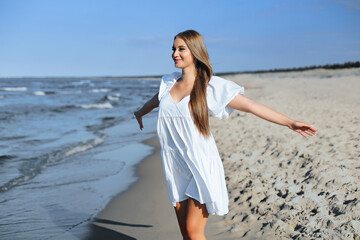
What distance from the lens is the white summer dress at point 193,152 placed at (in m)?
2.28

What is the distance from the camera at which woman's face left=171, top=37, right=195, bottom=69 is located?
7.80 ft

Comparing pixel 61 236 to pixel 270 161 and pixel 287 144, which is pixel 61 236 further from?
pixel 287 144

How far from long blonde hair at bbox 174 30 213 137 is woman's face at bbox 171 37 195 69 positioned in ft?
0.09

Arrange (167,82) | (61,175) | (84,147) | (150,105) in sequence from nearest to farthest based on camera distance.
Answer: (167,82) < (150,105) < (61,175) < (84,147)

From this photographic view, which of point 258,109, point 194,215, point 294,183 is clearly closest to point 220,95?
point 258,109

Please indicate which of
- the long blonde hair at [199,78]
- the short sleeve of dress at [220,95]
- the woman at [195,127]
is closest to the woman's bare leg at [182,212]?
the woman at [195,127]

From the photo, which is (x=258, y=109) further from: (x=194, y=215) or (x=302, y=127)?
(x=194, y=215)

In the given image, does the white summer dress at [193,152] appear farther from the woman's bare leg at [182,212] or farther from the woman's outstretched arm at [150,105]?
the woman's outstretched arm at [150,105]

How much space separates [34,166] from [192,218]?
5.61 meters

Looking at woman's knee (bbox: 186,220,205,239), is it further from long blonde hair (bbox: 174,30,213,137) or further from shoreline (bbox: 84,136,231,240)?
shoreline (bbox: 84,136,231,240)

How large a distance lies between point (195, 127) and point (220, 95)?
10.7 inches

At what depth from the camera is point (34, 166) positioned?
7.06 metres

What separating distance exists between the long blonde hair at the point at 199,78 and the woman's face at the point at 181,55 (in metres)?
0.03

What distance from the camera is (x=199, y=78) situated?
93.3 inches
